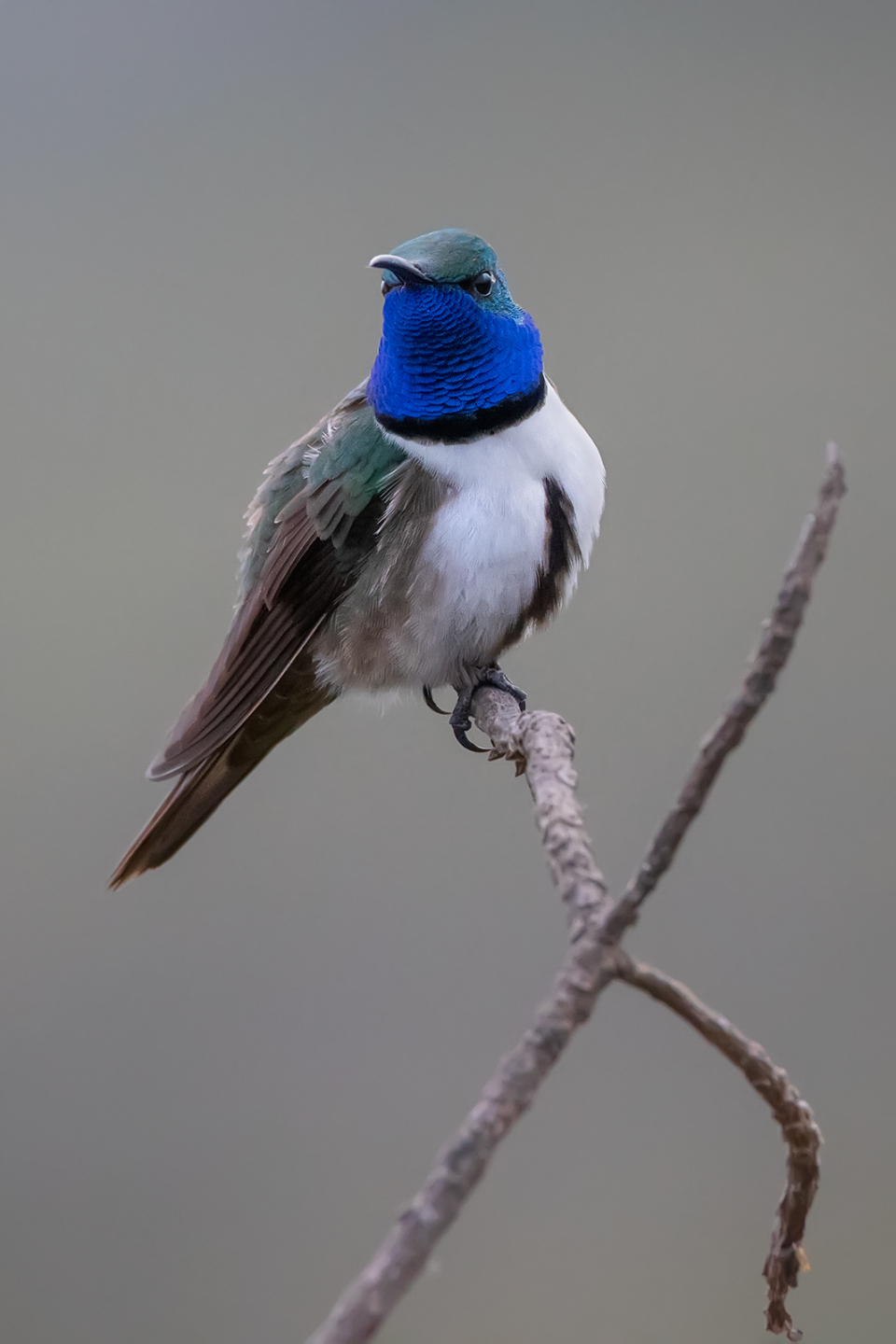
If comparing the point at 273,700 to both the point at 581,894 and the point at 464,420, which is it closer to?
the point at 464,420

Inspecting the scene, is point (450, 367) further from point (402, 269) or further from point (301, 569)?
point (301, 569)

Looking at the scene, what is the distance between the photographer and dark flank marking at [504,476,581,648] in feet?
4.75

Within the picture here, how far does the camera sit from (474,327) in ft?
4.45

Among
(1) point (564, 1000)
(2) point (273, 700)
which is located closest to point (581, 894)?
(1) point (564, 1000)

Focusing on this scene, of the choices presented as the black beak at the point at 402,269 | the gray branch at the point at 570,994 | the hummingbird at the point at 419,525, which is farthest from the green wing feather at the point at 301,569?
the gray branch at the point at 570,994

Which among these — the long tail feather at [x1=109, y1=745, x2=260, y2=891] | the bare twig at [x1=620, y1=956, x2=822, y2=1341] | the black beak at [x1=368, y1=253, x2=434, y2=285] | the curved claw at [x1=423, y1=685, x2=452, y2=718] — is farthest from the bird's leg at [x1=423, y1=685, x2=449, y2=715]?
the bare twig at [x1=620, y1=956, x2=822, y2=1341]

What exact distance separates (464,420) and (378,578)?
20 cm

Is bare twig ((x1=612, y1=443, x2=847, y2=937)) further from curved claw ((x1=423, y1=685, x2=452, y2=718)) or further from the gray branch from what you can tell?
curved claw ((x1=423, y1=685, x2=452, y2=718))

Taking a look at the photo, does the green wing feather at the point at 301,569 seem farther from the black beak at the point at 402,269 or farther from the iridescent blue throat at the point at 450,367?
the black beak at the point at 402,269

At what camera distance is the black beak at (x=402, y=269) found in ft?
4.10

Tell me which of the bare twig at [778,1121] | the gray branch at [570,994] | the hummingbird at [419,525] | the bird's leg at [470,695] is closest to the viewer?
the gray branch at [570,994]

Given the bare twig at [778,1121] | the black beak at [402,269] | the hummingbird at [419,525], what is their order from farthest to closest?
the hummingbird at [419,525] → the black beak at [402,269] → the bare twig at [778,1121]

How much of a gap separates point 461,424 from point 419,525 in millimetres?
119

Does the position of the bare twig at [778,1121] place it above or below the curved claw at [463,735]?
below
